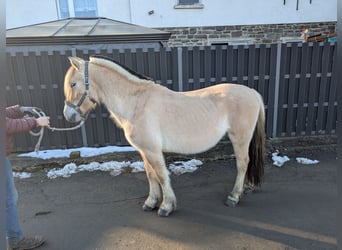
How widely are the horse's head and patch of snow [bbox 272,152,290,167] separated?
2979 millimetres

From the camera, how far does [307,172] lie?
12.3ft

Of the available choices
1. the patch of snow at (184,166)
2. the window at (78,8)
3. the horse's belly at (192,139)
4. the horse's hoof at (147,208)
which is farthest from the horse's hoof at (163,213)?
the window at (78,8)

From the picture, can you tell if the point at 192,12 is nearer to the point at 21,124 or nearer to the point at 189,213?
the point at 189,213

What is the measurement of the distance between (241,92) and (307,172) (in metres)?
1.79

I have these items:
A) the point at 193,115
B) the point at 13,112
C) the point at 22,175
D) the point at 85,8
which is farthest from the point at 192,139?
the point at 85,8

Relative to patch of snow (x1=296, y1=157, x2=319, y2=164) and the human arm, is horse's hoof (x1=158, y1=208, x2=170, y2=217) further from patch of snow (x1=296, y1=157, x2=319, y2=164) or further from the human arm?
patch of snow (x1=296, y1=157, x2=319, y2=164)

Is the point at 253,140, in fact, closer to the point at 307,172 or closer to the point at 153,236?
the point at 307,172

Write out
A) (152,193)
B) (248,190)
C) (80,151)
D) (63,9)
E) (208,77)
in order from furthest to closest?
(63,9) → (208,77) → (80,151) → (248,190) → (152,193)

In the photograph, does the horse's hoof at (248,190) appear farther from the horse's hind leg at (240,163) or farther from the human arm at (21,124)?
the human arm at (21,124)


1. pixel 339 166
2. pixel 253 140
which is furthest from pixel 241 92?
pixel 339 166

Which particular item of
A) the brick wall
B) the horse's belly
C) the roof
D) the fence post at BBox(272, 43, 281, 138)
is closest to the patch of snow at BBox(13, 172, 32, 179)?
the horse's belly

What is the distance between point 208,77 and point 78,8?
27.6 feet

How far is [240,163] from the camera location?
3.01m

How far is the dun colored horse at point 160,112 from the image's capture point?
2602mm
